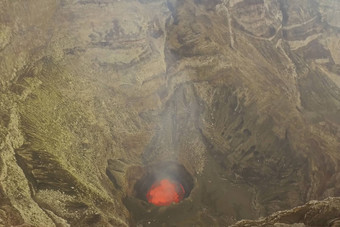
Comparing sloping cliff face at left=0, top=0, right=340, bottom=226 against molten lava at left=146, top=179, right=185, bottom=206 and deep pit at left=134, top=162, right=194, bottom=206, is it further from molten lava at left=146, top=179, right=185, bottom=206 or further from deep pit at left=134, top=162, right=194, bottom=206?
molten lava at left=146, top=179, right=185, bottom=206

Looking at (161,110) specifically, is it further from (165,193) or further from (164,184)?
(165,193)

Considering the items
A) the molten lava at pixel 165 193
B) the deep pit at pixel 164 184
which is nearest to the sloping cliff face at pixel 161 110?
the deep pit at pixel 164 184

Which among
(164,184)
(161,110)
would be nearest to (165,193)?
(164,184)

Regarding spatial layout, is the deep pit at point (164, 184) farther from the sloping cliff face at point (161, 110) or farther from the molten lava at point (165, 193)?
the sloping cliff face at point (161, 110)

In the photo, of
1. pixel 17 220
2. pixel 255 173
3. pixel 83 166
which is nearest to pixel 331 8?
pixel 255 173

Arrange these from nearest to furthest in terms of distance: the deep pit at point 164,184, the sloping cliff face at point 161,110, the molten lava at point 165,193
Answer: the sloping cliff face at point 161,110 → the molten lava at point 165,193 → the deep pit at point 164,184

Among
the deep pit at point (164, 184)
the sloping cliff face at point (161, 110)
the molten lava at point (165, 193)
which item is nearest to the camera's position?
the sloping cliff face at point (161, 110)
